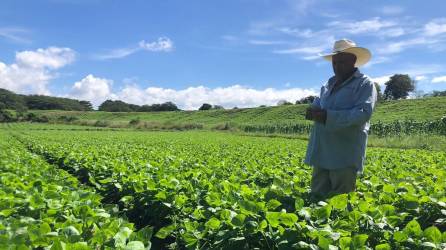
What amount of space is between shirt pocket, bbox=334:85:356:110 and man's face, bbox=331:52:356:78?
18 centimetres

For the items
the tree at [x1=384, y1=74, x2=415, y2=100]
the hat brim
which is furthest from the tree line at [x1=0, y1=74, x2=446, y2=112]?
the hat brim

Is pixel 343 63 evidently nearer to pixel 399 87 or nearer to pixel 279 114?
pixel 279 114

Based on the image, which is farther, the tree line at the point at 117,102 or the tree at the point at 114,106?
the tree at the point at 114,106

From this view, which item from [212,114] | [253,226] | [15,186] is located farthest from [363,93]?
[212,114]

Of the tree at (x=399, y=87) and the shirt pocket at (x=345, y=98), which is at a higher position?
the tree at (x=399, y=87)

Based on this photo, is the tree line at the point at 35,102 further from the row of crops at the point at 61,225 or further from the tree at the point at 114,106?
the row of crops at the point at 61,225

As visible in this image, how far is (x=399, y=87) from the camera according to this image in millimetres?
95750

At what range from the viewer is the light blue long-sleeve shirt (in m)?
4.37

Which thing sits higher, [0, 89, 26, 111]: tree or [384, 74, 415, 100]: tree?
[384, 74, 415, 100]: tree

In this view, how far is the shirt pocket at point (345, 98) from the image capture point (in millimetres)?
4590

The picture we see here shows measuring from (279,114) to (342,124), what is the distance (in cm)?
6487

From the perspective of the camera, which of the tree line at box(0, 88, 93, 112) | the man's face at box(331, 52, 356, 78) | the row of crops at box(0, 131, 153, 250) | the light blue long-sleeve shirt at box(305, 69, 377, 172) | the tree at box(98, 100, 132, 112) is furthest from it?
the tree at box(98, 100, 132, 112)

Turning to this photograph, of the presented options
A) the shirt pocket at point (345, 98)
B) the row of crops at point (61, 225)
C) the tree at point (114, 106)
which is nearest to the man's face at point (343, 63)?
the shirt pocket at point (345, 98)

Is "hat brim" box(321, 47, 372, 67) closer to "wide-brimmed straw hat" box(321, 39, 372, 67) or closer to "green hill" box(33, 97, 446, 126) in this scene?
"wide-brimmed straw hat" box(321, 39, 372, 67)
